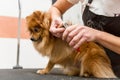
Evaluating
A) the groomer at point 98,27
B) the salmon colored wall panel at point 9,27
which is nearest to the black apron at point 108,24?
the groomer at point 98,27

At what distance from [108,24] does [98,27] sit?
42 mm

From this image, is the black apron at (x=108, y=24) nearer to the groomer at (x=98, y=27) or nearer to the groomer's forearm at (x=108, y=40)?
the groomer at (x=98, y=27)

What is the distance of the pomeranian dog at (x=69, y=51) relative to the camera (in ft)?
3.05

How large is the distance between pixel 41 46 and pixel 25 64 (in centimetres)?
112

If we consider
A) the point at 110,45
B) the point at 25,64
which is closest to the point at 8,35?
the point at 25,64

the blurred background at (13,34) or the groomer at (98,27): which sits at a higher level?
the groomer at (98,27)

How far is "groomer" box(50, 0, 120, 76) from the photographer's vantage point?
78cm

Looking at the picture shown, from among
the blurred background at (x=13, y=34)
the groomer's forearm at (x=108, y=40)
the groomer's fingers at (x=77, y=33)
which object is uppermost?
the groomer's fingers at (x=77, y=33)

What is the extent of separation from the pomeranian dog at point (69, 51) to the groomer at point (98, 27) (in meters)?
0.04

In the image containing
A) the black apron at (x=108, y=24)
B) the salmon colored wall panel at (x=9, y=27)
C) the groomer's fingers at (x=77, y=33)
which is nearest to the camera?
the groomer's fingers at (x=77, y=33)

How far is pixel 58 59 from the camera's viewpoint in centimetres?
102

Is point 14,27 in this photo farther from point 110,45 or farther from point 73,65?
point 110,45

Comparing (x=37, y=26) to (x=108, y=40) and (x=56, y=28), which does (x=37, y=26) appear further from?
(x=108, y=40)

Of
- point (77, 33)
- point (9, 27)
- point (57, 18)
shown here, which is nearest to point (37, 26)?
point (57, 18)
